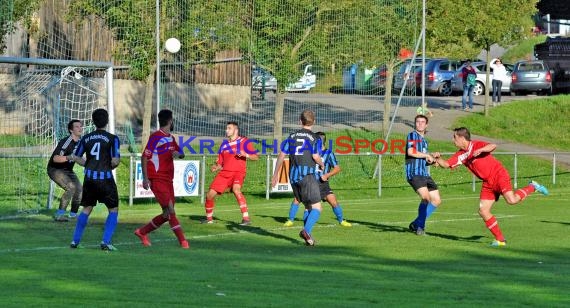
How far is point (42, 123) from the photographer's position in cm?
2688

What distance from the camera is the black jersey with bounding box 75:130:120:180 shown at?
16109mm

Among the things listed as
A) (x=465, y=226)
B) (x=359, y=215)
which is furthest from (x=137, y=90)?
(x=465, y=226)

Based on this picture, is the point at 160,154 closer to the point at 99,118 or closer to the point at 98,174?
the point at 98,174

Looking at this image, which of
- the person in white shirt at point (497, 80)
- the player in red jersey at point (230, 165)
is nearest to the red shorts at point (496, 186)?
the player in red jersey at point (230, 165)

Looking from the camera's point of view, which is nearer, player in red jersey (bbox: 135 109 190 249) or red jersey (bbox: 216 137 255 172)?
player in red jersey (bbox: 135 109 190 249)

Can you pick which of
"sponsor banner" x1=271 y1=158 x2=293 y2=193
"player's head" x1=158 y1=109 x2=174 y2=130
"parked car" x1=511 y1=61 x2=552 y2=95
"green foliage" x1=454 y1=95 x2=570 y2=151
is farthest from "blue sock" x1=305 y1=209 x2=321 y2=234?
"parked car" x1=511 y1=61 x2=552 y2=95

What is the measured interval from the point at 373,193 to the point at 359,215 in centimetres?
797

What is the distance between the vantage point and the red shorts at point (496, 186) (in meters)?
17.3

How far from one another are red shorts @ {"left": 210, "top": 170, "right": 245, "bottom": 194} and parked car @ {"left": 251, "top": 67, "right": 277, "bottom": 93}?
1170 cm

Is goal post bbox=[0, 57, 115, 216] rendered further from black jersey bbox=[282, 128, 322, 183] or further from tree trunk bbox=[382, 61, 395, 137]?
tree trunk bbox=[382, 61, 395, 137]

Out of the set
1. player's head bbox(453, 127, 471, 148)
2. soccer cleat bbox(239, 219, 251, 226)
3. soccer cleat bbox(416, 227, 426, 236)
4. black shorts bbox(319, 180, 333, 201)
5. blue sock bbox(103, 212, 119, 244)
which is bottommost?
soccer cleat bbox(239, 219, 251, 226)

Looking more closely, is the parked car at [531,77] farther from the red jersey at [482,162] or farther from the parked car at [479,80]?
the red jersey at [482,162]

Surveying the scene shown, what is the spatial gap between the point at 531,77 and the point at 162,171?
125 feet

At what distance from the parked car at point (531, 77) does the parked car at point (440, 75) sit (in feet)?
8.75
